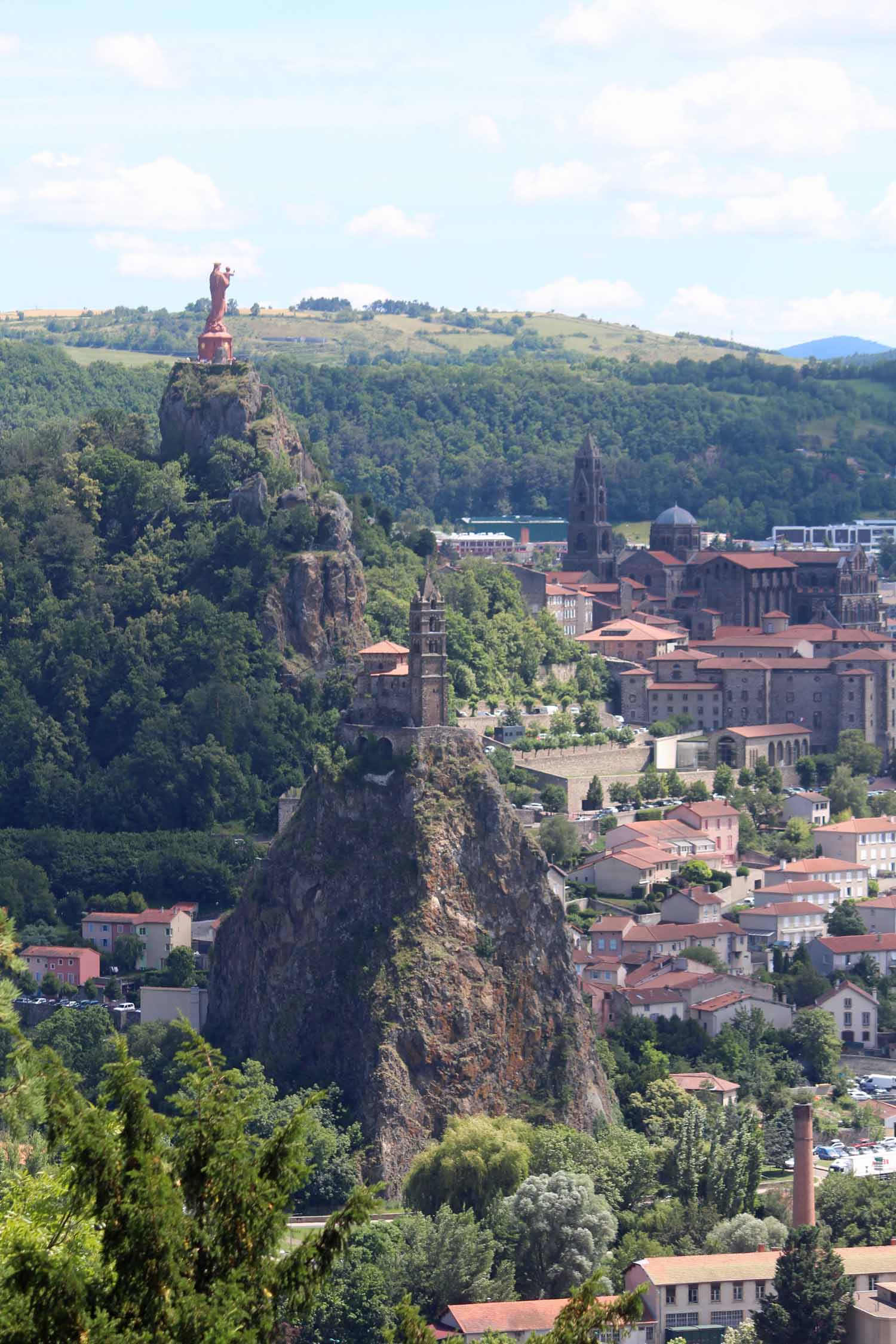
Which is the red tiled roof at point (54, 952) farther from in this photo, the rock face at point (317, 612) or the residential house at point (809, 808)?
the residential house at point (809, 808)

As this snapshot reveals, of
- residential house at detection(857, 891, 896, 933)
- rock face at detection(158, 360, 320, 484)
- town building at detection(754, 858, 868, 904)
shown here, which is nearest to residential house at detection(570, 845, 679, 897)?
town building at detection(754, 858, 868, 904)

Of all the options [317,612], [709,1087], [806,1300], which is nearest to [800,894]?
[709,1087]

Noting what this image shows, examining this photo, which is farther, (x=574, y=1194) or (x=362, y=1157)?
(x=362, y=1157)

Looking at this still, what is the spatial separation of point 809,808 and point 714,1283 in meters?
43.4

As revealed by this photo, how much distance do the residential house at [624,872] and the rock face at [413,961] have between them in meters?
9.49

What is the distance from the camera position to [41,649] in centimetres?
10638

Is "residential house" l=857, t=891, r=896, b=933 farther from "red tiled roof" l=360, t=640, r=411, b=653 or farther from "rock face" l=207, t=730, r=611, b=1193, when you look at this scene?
"red tiled roof" l=360, t=640, r=411, b=653

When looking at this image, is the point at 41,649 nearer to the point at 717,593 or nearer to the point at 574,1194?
the point at 717,593

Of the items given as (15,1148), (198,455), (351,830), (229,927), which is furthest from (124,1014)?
(15,1148)

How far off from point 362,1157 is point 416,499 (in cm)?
10027

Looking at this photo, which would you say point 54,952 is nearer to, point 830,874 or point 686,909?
point 686,909

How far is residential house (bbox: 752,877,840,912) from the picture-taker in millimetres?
92062

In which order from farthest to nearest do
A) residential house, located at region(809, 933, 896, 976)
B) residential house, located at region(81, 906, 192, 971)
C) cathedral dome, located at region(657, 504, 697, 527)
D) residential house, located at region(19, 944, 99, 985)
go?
cathedral dome, located at region(657, 504, 697, 527) → residential house, located at region(81, 906, 192, 971) → residential house, located at region(809, 933, 896, 976) → residential house, located at region(19, 944, 99, 985)

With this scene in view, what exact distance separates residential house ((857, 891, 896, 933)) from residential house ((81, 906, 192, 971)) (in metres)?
22.7
